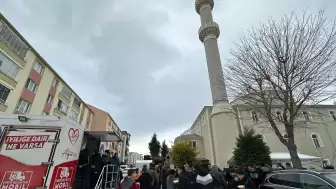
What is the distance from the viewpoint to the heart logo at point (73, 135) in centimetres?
507

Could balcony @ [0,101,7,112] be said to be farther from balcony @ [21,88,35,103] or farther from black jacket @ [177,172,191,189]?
black jacket @ [177,172,191,189]

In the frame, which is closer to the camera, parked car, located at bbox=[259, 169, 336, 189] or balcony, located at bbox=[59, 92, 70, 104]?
parked car, located at bbox=[259, 169, 336, 189]

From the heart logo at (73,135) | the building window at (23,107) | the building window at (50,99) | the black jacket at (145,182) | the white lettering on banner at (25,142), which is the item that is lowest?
the black jacket at (145,182)

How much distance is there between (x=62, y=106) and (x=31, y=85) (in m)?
7.40

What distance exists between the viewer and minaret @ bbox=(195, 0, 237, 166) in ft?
92.6

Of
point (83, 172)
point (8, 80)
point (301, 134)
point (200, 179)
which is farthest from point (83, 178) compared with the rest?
point (301, 134)

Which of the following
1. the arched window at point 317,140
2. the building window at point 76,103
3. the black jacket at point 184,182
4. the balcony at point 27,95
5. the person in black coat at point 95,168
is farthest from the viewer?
the building window at point 76,103

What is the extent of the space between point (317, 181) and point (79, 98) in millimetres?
35764

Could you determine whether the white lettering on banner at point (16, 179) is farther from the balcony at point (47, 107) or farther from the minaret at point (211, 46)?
the minaret at point (211, 46)

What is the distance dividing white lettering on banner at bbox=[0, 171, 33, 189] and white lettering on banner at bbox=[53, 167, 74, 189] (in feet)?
1.89

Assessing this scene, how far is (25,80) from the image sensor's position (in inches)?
782

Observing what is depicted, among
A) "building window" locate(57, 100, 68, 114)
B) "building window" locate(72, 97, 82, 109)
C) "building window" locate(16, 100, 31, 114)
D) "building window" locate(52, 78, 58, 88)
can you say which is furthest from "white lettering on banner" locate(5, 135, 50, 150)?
"building window" locate(72, 97, 82, 109)

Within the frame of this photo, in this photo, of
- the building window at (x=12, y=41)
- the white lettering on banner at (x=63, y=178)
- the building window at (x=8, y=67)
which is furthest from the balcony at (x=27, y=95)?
the white lettering on banner at (x=63, y=178)

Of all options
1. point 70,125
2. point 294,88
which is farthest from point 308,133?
point 70,125
